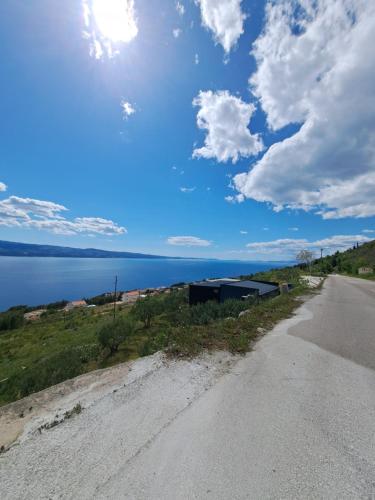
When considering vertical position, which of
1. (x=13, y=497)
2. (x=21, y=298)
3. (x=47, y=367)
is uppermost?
(x=13, y=497)

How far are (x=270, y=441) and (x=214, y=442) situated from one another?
2.25 feet

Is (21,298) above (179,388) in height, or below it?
below

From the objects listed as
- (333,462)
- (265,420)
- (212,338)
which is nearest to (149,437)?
(265,420)

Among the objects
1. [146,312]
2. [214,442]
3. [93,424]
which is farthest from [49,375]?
[146,312]

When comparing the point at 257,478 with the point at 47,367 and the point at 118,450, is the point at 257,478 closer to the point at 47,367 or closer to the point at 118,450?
the point at 118,450

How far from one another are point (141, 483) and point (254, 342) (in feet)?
15.5

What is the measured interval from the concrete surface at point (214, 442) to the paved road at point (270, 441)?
0.01m

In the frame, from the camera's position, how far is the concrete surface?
210cm

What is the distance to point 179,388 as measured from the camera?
12.6 feet

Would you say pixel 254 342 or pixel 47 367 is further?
pixel 47 367

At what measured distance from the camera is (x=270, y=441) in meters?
2.66

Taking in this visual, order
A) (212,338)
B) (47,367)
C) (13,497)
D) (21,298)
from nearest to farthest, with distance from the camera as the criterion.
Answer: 1. (13,497)
2. (212,338)
3. (47,367)
4. (21,298)

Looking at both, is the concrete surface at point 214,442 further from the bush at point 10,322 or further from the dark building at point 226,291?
the bush at point 10,322

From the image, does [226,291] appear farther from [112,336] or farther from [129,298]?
[129,298]
